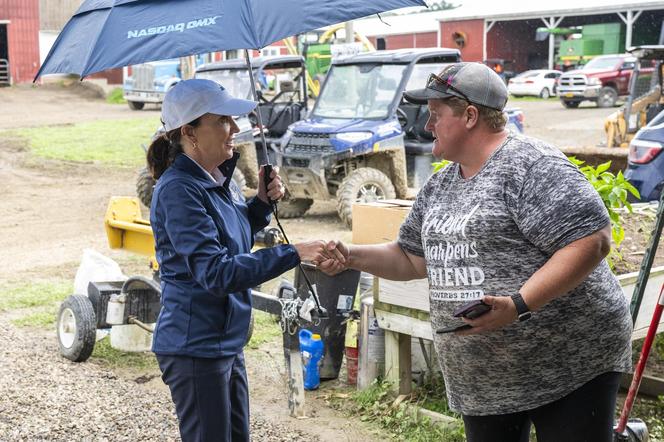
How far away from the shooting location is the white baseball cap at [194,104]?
3.28 m

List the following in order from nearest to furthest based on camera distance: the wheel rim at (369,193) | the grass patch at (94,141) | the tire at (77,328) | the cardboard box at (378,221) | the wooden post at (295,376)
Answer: the wooden post at (295,376)
the cardboard box at (378,221)
the tire at (77,328)
the wheel rim at (369,193)
the grass patch at (94,141)

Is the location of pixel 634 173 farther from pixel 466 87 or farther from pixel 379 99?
pixel 466 87

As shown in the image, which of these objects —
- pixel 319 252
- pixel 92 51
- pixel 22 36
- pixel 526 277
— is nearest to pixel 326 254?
pixel 319 252

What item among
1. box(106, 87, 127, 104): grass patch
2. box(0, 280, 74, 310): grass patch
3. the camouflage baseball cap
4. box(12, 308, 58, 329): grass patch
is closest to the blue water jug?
box(12, 308, 58, 329): grass patch

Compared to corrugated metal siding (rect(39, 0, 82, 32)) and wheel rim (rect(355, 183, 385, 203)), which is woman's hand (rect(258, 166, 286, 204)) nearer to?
wheel rim (rect(355, 183, 385, 203))

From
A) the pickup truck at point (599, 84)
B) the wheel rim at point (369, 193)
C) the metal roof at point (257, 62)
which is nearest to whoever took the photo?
the wheel rim at point (369, 193)

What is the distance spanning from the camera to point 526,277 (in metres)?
2.76

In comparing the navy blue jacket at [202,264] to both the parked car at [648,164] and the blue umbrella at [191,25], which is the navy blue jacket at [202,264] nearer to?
the blue umbrella at [191,25]

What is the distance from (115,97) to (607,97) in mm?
19417

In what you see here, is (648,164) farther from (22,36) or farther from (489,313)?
(22,36)

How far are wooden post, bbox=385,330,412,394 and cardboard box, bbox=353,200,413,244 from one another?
0.62 m

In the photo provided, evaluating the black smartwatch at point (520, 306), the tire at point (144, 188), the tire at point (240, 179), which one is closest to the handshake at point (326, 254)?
the black smartwatch at point (520, 306)

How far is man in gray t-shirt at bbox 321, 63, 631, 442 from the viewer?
2.67 metres

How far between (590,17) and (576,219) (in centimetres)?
4677
